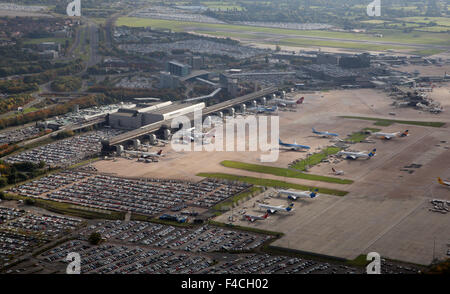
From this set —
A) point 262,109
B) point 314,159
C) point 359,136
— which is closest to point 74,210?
point 314,159

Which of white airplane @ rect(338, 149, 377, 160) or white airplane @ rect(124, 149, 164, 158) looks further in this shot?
white airplane @ rect(124, 149, 164, 158)

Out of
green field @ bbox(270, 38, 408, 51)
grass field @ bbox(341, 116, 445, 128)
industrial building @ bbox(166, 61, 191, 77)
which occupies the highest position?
green field @ bbox(270, 38, 408, 51)

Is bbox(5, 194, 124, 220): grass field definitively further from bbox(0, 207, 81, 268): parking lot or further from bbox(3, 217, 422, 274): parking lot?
bbox(3, 217, 422, 274): parking lot

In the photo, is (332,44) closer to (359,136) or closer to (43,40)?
(43,40)

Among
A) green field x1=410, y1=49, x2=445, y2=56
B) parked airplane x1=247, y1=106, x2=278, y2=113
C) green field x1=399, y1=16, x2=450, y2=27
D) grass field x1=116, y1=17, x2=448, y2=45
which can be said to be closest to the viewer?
parked airplane x1=247, y1=106, x2=278, y2=113

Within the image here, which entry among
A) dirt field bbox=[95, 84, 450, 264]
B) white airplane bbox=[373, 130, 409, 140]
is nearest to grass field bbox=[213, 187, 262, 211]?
dirt field bbox=[95, 84, 450, 264]

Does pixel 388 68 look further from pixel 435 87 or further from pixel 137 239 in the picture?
pixel 137 239

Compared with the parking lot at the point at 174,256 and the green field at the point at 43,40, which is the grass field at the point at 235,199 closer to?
the parking lot at the point at 174,256
